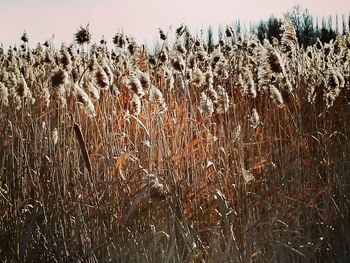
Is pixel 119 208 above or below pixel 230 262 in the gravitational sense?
above

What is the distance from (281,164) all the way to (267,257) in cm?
65

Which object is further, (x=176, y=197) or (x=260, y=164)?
(x=260, y=164)

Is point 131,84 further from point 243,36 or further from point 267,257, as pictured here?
point 243,36

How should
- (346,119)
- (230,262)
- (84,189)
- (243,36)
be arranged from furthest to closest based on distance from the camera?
(243,36) → (346,119) → (84,189) → (230,262)

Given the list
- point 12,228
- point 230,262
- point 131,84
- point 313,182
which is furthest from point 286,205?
point 12,228

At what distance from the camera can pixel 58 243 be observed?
2641mm

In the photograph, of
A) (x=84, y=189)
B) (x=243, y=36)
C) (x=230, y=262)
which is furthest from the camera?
(x=243, y=36)

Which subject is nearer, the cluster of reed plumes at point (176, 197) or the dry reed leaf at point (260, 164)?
the cluster of reed plumes at point (176, 197)

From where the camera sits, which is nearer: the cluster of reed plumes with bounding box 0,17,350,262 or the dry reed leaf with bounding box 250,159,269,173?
the cluster of reed plumes with bounding box 0,17,350,262

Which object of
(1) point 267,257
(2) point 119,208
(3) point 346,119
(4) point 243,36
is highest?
(4) point 243,36

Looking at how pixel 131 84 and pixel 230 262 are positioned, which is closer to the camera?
pixel 230 262

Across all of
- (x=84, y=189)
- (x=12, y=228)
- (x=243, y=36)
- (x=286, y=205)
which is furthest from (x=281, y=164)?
(x=243, y=36)

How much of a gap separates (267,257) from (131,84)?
75 cm

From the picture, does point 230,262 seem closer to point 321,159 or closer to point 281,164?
point 281,164
